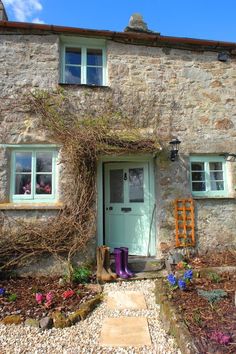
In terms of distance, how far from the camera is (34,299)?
4.59 m

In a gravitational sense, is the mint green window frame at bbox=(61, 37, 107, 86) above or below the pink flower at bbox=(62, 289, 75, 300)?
above

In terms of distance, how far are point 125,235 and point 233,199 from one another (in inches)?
111

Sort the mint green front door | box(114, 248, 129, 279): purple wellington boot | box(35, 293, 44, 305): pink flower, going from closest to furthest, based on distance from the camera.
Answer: box(35, 293, 44, 305): pink flower → box(114, 248, 129, 279): purple wellington boot → the mint green front door

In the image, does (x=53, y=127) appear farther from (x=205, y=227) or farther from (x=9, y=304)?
(x=205, y=227)

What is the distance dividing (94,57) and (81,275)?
5.23m

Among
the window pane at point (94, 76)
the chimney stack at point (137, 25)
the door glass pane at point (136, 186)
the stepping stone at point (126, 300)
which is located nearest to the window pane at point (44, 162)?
the door glass pane at point (136, 186)

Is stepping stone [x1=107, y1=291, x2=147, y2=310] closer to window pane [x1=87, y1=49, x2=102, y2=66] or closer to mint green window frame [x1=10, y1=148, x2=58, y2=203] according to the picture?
mint green window frame [x1=10, y1=148, x2=58, y2=203]

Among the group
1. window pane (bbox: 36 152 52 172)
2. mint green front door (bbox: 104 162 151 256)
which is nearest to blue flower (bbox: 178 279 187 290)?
mint green front door (bbox: 104 162 151 256)

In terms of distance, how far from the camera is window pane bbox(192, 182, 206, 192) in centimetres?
693

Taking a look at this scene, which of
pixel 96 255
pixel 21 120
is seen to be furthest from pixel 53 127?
pixel 96 255

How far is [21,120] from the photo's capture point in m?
6.32

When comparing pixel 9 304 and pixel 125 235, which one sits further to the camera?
pixel 125 235

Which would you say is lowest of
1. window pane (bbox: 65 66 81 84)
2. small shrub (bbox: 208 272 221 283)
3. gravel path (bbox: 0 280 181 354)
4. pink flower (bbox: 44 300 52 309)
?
gravel path (bbox: 0 280 181 354)

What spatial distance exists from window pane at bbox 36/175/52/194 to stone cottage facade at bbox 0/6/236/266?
0.02m
